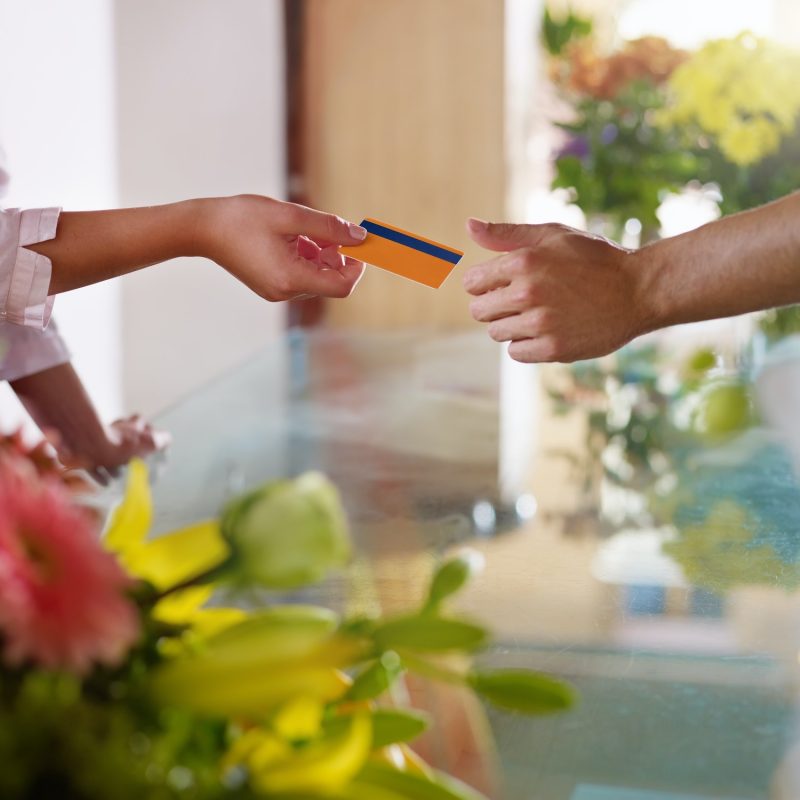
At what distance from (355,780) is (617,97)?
2.36 m

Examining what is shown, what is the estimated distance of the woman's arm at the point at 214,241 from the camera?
872mm

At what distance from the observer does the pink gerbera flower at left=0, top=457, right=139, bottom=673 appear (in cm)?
25

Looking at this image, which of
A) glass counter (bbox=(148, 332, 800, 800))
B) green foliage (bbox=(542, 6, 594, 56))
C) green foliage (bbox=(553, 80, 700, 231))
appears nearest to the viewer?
glass counter (bbox=(148, 332, 800, 800))

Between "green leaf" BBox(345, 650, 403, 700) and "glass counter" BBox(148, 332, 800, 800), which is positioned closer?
"green leaf" BBox(345, 650, 403, 700)

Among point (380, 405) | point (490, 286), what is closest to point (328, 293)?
point (490, 286)

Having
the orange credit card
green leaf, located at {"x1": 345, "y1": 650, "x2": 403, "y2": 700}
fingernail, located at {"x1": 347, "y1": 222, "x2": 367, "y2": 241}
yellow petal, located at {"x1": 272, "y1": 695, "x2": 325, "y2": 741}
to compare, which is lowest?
green leaf, located at {"x1": 345, "y1": 650, "x2": 403, "y2": 700}

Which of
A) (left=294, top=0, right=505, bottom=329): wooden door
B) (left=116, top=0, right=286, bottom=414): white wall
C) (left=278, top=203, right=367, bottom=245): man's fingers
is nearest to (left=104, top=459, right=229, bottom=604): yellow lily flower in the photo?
(left=278, top=203, right=367, bottom=245): man's fingers

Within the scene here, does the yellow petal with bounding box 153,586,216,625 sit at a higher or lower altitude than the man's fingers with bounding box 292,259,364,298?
lower

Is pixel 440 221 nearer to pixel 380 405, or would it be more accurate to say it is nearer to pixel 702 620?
pixel 380 405

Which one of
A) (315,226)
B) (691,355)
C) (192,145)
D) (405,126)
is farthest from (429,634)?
(405,126)

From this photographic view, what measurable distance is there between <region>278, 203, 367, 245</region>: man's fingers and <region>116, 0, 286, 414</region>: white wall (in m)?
2.31

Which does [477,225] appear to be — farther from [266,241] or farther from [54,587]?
[54,587]

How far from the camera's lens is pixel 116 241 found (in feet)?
2.90

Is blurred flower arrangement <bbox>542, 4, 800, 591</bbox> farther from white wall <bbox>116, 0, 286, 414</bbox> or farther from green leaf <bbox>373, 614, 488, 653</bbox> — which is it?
white wall <bbox>116, 0, 286, 414</bbox>
